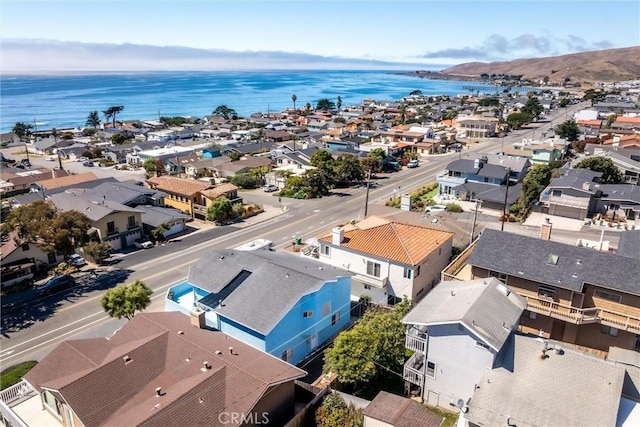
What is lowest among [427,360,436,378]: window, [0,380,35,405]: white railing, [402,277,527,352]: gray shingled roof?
[0,380,35,405]: white railing

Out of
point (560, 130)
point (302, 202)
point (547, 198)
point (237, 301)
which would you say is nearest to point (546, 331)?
point (237, 301)

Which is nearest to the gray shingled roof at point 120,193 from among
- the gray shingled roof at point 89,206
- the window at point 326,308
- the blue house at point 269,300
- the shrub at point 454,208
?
the gray shingled roof at point 89,206

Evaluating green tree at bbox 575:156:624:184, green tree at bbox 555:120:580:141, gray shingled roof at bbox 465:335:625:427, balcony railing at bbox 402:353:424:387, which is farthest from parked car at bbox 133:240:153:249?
green tree at bbox 555:120:580:141

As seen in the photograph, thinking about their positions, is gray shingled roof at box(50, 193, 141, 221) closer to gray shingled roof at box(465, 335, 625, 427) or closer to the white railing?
the white railing

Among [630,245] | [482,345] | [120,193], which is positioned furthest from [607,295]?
[120,193]

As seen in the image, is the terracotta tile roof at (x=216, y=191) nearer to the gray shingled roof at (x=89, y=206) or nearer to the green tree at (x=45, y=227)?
the gray shingled roof at (x=89, y=206)

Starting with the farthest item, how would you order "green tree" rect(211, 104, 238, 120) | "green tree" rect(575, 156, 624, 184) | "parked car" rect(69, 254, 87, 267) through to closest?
"green tree" rect(211, 104, 238, 120) → "green tree" rect(575, 156, 624, 184) → "parked car" rect(69, 254, 87, 267)
